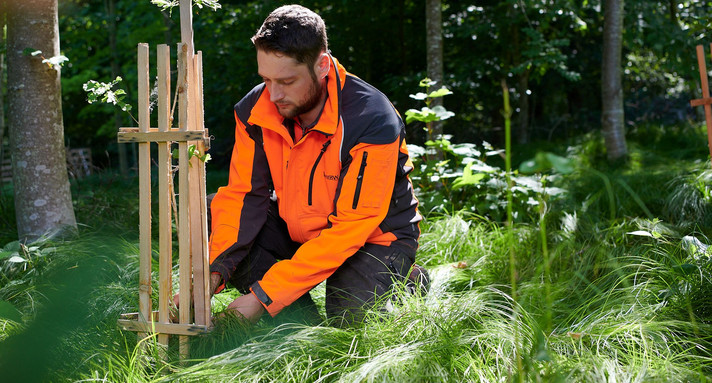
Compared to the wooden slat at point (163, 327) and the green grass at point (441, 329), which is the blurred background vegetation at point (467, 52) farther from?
the wooden slat at point (163, 327)

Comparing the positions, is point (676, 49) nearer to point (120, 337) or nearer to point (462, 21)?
point (462, 21)

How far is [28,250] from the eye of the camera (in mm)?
3182

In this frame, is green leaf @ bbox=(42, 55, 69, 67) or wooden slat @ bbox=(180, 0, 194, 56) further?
green leaf @ bbox=(42, 55, 69, 67)

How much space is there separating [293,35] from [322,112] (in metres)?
0.34

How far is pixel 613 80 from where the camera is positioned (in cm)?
644

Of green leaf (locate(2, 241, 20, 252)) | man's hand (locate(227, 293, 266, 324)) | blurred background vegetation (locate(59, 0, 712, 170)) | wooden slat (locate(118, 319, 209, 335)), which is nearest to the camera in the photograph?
wooden slat (locate(118, 319, 209, 335))

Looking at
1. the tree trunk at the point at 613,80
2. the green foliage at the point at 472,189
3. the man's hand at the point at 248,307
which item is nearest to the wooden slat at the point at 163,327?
the man's hand at the point at 248,307

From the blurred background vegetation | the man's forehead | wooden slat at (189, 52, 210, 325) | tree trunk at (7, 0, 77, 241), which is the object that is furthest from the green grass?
the blurred background vegetation

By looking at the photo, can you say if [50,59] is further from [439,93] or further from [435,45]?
[435,45]

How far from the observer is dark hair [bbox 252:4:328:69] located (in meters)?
2.33

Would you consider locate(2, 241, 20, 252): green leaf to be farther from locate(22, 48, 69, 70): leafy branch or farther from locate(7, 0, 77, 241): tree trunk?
locate(22, 48, 69, 70): leafy branch

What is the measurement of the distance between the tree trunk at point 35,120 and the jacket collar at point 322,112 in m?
1.85

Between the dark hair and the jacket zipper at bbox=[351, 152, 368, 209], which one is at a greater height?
the dark hair

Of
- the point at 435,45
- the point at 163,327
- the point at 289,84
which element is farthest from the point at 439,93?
the point at 163,327
